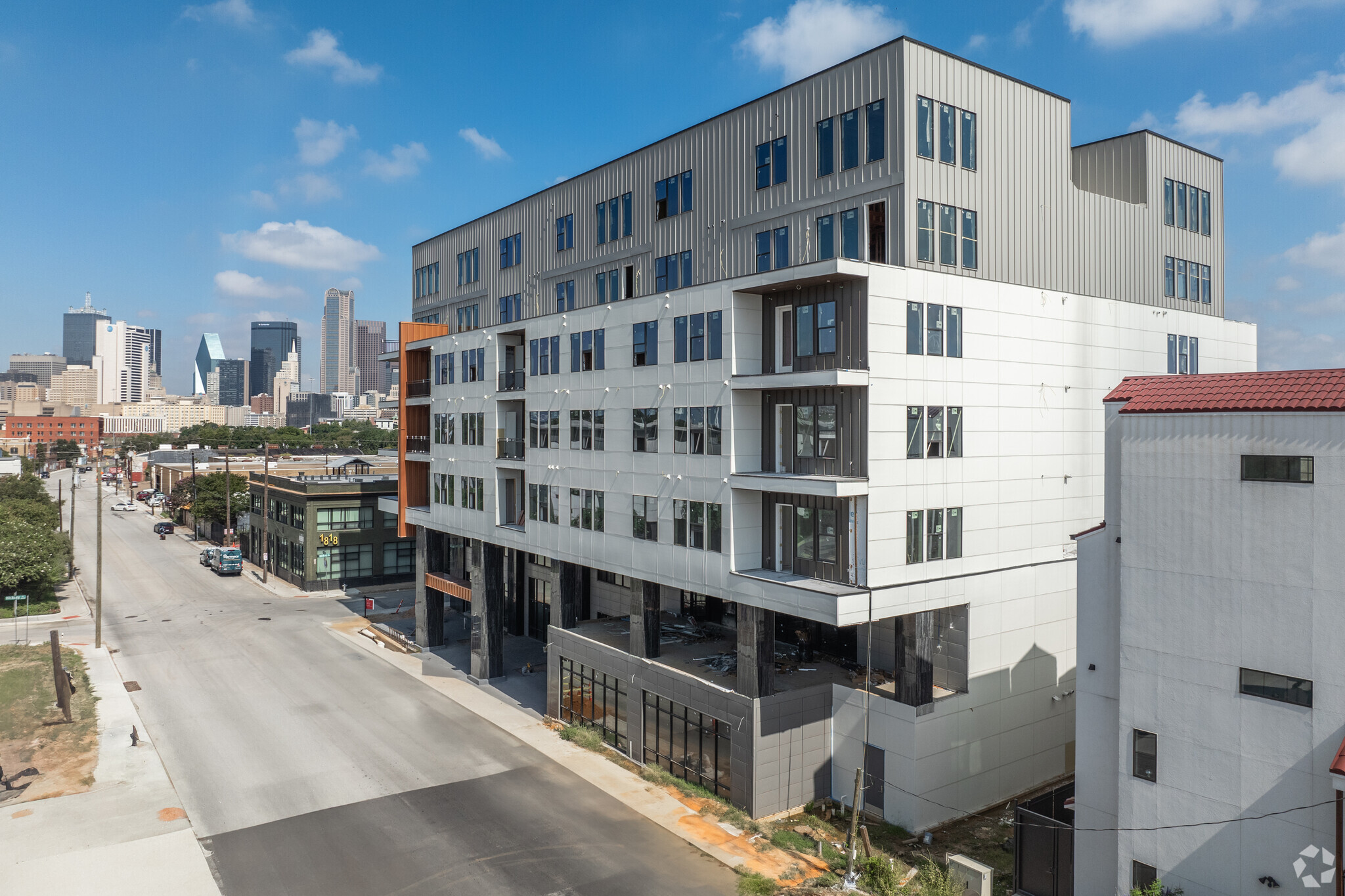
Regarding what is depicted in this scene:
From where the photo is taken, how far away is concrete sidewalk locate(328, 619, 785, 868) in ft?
90.0

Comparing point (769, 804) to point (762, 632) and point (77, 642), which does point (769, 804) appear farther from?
point (77, 642)

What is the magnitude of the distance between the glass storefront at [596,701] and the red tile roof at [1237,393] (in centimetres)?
2297

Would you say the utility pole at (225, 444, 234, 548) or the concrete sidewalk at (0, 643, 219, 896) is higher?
the utility pole at (225, 444, 234, 548)

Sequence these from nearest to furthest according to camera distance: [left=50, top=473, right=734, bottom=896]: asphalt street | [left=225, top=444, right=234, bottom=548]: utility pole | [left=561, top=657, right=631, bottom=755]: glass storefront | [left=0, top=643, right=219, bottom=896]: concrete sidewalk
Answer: [left=0, top=643, right=219, bottom=896]: concrete sidewalk, [left=50, top=473, right=734, bottom=896]: asphalt street, [left=561, top=657, right=631, bottom=755]: glass storefront, [left=225, top=444, right=234, bottom=548]: utility pole

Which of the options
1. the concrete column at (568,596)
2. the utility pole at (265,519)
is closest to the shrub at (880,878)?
the concrete column at (568,596)

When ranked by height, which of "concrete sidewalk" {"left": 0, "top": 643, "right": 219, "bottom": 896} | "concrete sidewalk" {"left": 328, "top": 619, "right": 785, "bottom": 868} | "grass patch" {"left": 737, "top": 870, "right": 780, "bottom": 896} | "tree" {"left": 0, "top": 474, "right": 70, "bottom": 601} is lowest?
"concrete sidewalk" {"left": 328, "top": 619, "right": 785, "bottom": 868}

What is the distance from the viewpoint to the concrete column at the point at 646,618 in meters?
34.6

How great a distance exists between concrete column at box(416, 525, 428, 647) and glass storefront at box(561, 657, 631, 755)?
16.1m

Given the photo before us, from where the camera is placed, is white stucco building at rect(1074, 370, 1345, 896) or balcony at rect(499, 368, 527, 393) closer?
white stucco building at rect(1074, 370, 1345, 896)

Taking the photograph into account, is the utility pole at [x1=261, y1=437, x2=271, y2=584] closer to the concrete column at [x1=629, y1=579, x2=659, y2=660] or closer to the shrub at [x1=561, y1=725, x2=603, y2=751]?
the shrub at [x1=561, y1=725, x2=603, y2=751]

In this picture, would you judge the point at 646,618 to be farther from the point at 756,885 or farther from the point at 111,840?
the point at 111,840

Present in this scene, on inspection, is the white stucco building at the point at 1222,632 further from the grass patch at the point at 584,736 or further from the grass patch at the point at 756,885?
the grass patch at the point at 584,736

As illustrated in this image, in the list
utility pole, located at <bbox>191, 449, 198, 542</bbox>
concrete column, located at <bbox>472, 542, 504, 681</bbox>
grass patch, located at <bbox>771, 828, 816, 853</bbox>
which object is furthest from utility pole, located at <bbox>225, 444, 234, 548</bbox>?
grass patch, located at <bbox>771, 828, 816, 853</bbox>

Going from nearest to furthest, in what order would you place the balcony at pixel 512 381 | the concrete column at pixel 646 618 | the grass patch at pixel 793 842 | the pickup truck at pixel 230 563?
the grass patch at pixel 793 842 < the concrete column at pixel 646 618 < the balcony at pixel 512 381 < the pickup truck at pixel 230 563
